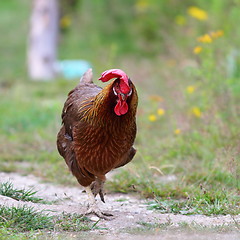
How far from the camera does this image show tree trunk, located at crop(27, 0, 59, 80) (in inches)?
498

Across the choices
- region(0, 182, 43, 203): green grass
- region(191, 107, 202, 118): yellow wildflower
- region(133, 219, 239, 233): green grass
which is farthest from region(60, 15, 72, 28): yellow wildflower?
region(133, 219, 239, 233): green grass

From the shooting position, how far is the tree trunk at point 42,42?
1265cm

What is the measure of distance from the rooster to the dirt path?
22 cm

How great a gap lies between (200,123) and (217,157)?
4.22ft

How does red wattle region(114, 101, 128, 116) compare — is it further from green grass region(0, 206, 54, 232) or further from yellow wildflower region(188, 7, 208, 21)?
yellow wildflower region(188, 7, 208, 21)

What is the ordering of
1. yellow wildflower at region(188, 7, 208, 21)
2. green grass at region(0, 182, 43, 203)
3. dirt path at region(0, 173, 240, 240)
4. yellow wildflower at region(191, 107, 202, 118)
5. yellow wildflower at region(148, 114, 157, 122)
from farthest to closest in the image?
1. yellow wildflower at region(188, 7, 208, 21)
2. yellow wildflower at region(148, 114, 157, 122)
3. yellow wildflower at region(191, 107, 202, 118)
4. green grass at region(0, 182, 43, 203)
5. dirt path at region(0, 173, 240, 240)

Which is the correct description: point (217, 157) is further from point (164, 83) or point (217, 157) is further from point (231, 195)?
point (164, 83)

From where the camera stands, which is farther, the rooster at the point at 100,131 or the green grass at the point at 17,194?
the green grass at the point at 17,194

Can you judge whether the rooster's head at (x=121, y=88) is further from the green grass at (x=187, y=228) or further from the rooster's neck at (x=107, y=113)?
the green grass at (x=187, y=228)

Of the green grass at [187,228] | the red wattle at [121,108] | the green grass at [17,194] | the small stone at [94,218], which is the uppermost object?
the red wattle at [121,108]

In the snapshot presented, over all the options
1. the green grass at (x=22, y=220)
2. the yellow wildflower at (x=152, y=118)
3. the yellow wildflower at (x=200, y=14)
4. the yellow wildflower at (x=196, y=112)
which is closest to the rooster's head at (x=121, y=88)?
the green grass at (x=22, y=220)

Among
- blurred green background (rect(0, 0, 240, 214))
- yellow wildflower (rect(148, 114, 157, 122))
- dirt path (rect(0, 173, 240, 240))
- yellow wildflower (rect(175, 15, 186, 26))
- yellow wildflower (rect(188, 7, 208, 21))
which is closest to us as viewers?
dirt path (rect(0, 173, 240, 240))

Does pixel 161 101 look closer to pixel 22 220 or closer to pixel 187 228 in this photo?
pixel 187 228

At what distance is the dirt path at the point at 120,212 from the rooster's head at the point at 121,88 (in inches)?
39.2
